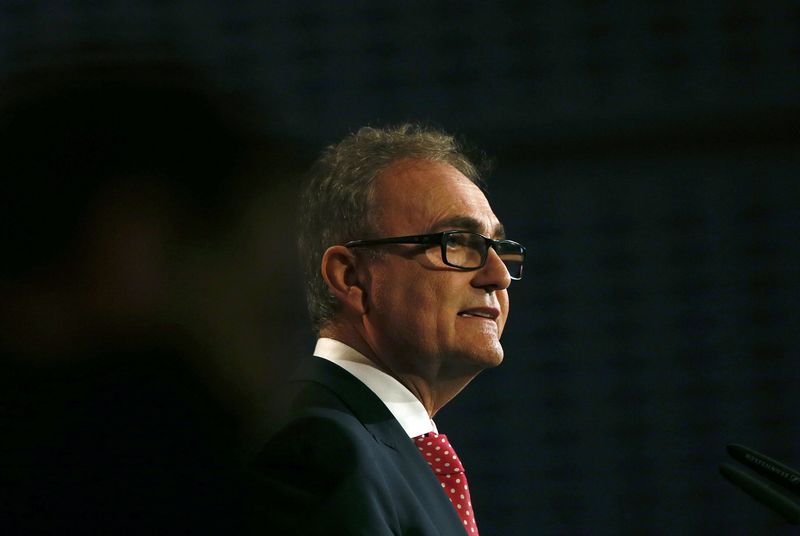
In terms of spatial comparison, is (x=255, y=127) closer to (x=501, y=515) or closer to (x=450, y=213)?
(x=450, y=213)

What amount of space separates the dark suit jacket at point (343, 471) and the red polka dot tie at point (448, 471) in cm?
8

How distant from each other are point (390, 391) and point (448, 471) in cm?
14

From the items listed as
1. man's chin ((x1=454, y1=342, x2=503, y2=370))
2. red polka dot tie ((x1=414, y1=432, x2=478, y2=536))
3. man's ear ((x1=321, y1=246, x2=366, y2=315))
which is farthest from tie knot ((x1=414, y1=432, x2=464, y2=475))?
man's ear ((x1=321, y1=246, x2=366, y2=315))

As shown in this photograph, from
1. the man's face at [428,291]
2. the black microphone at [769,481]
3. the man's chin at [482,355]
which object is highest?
the man's face at [428,291]

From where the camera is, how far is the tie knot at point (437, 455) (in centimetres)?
134

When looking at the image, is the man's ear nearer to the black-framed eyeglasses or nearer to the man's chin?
the black-framed eyeglasses

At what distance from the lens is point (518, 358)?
225cm

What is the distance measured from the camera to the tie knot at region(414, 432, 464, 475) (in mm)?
1345

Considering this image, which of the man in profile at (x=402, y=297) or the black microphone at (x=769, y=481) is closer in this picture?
the black microphone at (x=769, y=481)

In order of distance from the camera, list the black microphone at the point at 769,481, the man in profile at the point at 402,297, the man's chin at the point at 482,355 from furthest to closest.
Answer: the man's chin at the point at 482,355 < the man in profile at the point at 402,297 < the black microphone at the point at 769,481

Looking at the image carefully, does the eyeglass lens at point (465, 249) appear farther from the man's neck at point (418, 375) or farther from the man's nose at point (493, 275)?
the man's neck at point (418, 375)

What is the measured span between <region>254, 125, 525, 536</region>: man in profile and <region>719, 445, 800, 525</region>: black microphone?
1.12 ft

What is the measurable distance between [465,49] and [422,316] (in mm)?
1099

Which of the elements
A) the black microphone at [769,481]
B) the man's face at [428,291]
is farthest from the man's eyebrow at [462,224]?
the black microphone at [769,481]
